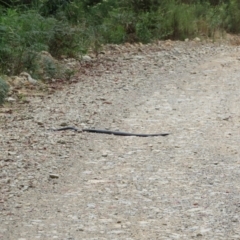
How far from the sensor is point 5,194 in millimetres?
5051

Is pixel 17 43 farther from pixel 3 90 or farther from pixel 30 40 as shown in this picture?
pixel 3 90

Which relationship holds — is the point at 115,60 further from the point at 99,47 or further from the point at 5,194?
the point at 5,194

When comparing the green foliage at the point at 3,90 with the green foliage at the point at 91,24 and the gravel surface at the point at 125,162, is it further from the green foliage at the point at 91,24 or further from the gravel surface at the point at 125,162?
the green foliage at the point at 91,24

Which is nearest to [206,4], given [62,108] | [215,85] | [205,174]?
[215,85]

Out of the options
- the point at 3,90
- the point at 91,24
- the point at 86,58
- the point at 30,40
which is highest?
the point at 30,40

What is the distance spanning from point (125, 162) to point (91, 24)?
732 centimetres

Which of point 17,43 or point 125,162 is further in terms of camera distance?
point 17,43

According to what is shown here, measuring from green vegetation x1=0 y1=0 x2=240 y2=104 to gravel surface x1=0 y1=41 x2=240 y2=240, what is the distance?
942 mm

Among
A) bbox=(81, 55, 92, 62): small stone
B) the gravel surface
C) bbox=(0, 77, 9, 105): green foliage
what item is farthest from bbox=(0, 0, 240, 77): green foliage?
bbox=(0, 77, 9, 105): green foliage

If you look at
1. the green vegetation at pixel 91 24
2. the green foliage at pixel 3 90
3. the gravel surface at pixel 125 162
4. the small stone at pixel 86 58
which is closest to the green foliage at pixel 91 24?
the green vegetation at pixel 91 24

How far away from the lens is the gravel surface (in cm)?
448

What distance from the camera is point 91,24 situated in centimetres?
1277

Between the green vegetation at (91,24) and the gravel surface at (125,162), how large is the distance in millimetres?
942

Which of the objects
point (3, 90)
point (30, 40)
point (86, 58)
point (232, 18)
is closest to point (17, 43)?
point (30, 40)
